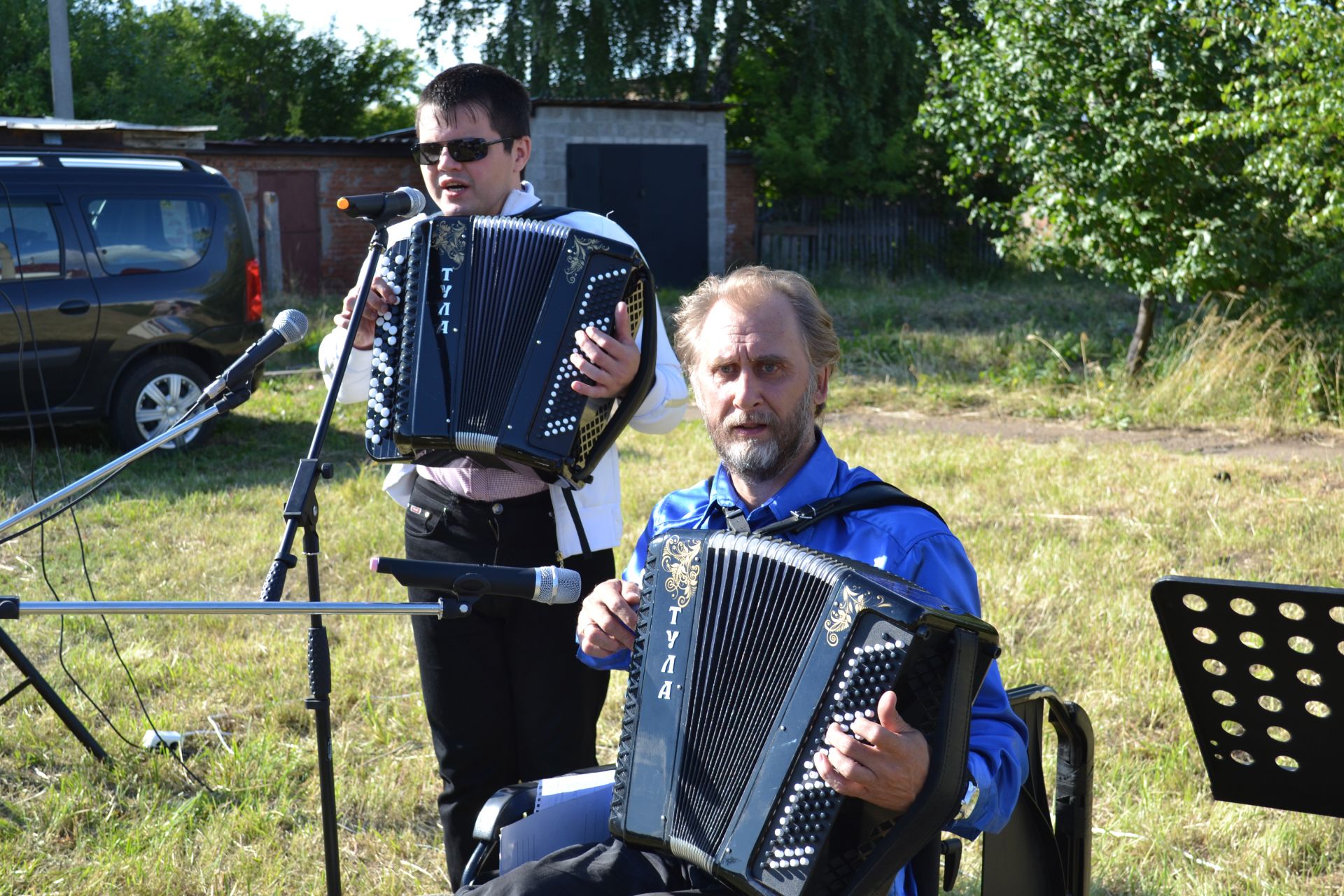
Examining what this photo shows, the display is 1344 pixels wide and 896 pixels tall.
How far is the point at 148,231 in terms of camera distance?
8.64 meters

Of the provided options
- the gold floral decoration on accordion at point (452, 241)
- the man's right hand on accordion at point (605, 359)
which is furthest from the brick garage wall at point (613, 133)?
the man's right hand on accordion at point (605, 359)

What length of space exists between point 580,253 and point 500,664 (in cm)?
102

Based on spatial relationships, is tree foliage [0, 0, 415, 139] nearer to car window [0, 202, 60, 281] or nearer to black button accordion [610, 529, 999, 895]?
car window [0, 202, 60, 281]

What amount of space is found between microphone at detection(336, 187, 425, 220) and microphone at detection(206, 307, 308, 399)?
252 mm

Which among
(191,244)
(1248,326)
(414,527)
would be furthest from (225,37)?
(414,527)

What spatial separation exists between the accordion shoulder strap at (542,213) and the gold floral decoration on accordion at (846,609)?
1343 millimetres

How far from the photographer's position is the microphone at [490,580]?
81.4 inches

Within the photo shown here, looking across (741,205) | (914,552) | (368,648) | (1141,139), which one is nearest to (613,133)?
(741,205)

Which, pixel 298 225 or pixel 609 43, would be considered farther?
pixel 609 43

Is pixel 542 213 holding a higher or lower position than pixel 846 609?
higher

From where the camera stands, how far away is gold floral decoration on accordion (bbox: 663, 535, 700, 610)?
226 cm

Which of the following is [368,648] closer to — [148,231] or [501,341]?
[501,341]

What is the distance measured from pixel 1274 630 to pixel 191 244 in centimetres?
819

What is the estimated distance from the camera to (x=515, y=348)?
286cm
